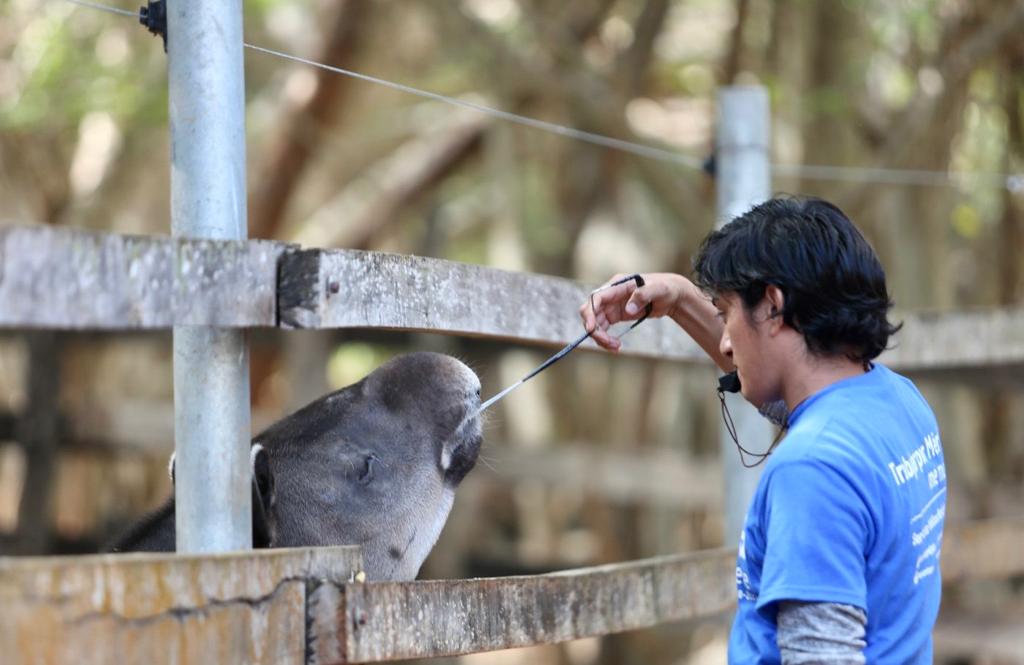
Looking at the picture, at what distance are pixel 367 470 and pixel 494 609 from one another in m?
0.53

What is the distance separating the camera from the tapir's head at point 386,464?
266 cm

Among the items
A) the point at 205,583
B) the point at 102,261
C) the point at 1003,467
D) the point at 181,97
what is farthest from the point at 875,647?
the point at 1003,467

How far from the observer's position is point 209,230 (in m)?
2.08

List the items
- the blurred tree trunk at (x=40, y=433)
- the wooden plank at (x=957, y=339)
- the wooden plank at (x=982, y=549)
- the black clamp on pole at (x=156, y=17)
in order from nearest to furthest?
1. the black clamp on pole at (x=156, y=17)
2. the wooden plank at (x=957, y=339)
3. the wooden plank at (x=982, y=549)
4. the blurred tree trunk at (x=40, y=433)

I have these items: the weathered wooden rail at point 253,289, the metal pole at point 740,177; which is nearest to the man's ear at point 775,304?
the weathered wooden rail at point 253,289

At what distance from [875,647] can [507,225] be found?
6.91m

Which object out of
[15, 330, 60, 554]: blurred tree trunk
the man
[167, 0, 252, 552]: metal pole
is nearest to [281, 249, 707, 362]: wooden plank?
[167, 0, 252, 552]: metal pole

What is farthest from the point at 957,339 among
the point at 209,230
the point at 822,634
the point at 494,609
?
the point at 209,230

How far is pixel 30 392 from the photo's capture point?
6676 millimetres

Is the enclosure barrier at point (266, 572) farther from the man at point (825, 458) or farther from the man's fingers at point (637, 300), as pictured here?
the man at point (825, 458)

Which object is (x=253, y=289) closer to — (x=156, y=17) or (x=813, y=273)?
(x=156, y=17)

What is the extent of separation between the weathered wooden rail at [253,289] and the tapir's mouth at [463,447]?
0.21m

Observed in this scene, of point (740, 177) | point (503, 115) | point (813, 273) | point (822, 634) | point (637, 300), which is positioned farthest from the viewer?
point (740, 177)

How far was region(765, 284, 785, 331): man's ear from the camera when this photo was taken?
186 centimetres
